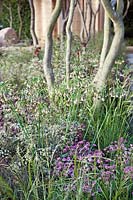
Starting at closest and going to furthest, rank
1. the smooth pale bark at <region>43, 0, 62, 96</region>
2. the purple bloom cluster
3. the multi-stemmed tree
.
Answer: the purple bloom cluster
the multi-stemmed tree
the smooth pale bark at <region>43, 0, 62, 96</region>

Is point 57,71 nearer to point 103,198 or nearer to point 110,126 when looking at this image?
point 110,126

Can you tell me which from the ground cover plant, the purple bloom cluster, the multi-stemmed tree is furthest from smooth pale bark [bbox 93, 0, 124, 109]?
the purple bloom cluster

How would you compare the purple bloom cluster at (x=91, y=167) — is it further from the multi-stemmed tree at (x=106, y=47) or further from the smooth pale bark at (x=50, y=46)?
the smooth pale bark at (x=50, y=46)

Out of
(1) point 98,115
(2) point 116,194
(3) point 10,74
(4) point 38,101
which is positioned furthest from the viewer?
(3) point 10,74

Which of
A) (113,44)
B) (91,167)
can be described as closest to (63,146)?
(91,167)

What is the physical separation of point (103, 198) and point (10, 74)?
321 centimetres

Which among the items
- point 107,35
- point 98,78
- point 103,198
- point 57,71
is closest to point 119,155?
point 103,198

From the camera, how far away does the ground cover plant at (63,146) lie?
211 cm

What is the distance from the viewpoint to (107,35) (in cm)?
374

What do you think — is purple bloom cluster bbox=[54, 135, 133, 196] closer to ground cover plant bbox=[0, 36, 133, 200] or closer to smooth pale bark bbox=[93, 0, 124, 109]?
ground cover plant bbox=[0, 36, 133, 200]

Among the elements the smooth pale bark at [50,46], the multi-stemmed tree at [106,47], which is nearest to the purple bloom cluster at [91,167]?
the multi-stemmed tree at [106,47]

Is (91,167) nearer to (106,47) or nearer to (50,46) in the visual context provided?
(106,47)

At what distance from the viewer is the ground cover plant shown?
211 cm

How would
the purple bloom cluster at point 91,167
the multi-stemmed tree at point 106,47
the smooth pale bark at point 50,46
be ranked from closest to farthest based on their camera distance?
1. the purple bloom cluster at point 91,167
2. the multi-stemmed tree at point 106,47
3. the smooth pale bark at point 50,46
